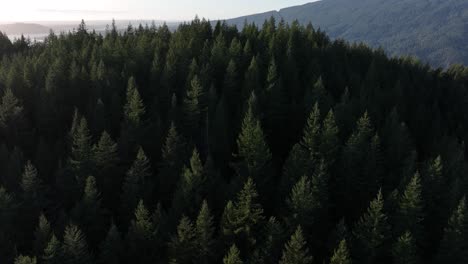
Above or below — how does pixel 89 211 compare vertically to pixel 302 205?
below

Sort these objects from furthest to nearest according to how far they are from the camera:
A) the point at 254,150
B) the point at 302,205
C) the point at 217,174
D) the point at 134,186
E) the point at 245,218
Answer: the point at 254,150
the point at 217,174
the point at 134,186
the point at 302,205
the point at 245,218

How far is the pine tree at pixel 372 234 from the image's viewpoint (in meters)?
38.8

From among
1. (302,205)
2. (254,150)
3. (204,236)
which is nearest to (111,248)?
(204,236)

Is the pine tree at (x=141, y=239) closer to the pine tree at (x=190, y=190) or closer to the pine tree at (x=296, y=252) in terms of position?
the pine tree at (x=190, y=190)

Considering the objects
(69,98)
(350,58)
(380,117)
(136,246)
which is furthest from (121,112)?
(350,58)

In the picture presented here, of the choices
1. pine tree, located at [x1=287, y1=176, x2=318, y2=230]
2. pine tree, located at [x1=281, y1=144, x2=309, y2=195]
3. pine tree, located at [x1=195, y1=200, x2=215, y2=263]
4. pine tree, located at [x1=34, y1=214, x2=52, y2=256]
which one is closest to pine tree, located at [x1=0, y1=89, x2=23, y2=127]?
pine tree, located at [x1=34, y1=214, x2=52, y2=256]

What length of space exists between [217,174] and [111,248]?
43.7 ft

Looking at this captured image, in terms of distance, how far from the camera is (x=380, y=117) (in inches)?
2665

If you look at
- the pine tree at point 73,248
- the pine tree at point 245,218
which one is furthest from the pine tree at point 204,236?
the pine tree at point 73,248

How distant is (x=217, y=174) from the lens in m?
45.8

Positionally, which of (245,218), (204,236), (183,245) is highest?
(245,218)

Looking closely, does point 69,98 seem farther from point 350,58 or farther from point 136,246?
point 350,58

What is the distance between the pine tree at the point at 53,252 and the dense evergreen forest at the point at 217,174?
107 millimetres

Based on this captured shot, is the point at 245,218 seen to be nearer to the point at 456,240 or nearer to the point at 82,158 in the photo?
the point at 456,240
